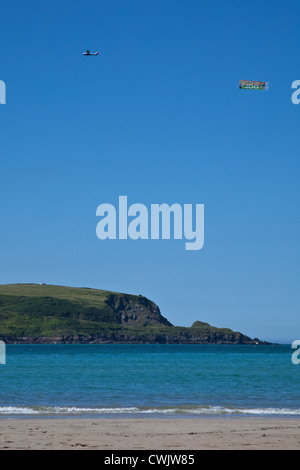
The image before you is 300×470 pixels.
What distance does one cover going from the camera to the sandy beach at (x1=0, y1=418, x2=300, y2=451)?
2230 centimetres

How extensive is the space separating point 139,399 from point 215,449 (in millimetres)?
20991

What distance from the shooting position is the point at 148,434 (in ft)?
83.5

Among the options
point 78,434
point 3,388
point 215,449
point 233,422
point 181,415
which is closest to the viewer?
point 215,449

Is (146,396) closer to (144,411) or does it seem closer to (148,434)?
(144,411)

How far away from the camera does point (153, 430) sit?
26.8m

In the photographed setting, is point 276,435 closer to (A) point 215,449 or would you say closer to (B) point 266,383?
(A) point 215,449

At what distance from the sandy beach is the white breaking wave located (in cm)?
316

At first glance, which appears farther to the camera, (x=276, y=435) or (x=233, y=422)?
(x=233, y=422)

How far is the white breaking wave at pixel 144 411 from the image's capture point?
34719 mm

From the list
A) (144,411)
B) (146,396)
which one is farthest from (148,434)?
(146,396)

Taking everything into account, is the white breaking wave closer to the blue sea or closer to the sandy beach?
the blue sea

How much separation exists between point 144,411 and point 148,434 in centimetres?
1030

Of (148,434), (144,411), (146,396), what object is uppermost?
(148,434)
